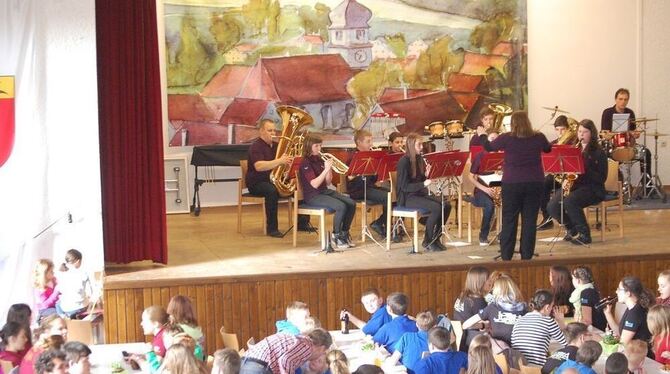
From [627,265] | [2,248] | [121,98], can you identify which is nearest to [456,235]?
[627,265]

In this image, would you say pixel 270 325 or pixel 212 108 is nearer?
pixel 270 325

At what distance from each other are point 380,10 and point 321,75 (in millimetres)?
1339

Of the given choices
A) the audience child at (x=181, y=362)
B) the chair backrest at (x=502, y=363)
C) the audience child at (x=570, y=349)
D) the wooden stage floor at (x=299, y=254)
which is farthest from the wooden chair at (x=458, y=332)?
the audience child at (x=181, y=362)

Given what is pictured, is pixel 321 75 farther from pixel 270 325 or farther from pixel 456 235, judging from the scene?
pixel 270 325

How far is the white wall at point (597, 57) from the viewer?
15914mm

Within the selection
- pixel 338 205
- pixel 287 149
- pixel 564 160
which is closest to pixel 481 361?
pixel 564 160

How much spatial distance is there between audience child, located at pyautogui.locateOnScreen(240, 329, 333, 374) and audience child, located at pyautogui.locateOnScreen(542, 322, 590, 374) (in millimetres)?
1622

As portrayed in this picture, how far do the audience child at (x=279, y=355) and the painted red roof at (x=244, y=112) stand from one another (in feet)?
27.6

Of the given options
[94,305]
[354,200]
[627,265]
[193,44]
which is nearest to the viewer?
[94,305]

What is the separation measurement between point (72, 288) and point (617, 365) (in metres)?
→ 5.10

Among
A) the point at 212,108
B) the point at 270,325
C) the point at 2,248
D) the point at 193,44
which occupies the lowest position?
the point at 270,325

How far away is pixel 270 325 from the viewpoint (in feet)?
32.7

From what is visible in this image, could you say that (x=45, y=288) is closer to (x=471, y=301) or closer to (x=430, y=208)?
(x=471, y=301)

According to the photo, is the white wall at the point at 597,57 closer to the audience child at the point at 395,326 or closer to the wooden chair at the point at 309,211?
the wooden chair at the point at 309,211
